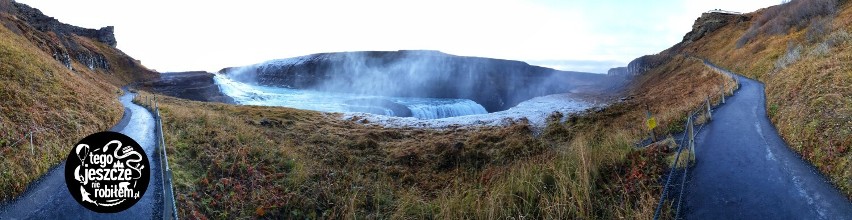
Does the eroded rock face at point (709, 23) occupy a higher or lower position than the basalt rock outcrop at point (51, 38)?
higher

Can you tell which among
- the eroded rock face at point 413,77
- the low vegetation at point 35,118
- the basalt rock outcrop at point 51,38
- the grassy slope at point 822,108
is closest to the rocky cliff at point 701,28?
the eroded rock face at point 413,77

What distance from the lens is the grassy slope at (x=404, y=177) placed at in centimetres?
770

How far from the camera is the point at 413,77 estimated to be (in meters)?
90.6

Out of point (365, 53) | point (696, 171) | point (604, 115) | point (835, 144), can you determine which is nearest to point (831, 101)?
point (835, 144)

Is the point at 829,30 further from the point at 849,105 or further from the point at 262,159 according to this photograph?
the point at 262,159

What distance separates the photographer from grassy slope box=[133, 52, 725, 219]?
25.2 feet

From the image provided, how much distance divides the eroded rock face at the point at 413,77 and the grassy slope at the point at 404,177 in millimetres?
70057

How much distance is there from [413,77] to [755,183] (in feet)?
275

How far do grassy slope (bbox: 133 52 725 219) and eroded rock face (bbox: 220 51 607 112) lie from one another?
70.1 m

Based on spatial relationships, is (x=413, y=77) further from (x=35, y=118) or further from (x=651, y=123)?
(x=651, y=123)

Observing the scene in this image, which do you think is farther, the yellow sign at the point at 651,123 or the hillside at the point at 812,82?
the yellow sign at the point at 651,123

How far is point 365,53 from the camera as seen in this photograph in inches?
3713

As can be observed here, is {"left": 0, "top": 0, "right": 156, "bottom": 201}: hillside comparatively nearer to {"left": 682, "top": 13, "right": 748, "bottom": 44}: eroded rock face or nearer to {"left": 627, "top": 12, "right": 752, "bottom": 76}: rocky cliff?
{"left": 627, "top": 12, "right": 752, "bottom": 76}: rocky cliff

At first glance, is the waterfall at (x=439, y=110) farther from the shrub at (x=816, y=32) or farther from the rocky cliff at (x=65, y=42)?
the rocky cliff at (x=65, y=42)
